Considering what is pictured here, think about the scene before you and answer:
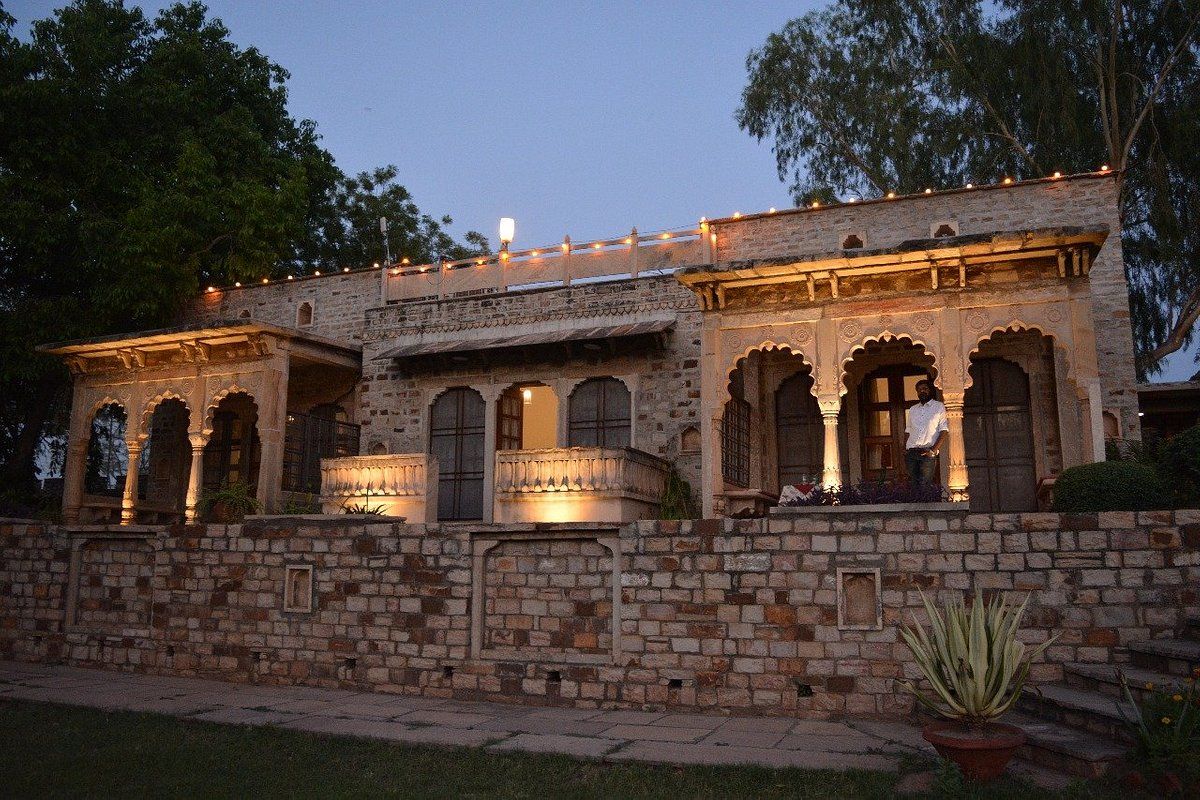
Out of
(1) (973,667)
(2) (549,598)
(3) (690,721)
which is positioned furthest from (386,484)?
(1) (973,667)

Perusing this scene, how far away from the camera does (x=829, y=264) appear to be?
1107cm

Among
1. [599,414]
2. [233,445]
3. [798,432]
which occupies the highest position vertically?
[599,414]

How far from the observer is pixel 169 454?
58.6 ft

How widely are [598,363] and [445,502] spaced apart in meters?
3.23

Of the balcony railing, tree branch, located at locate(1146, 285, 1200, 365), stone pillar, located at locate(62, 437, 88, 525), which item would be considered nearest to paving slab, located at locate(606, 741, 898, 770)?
the balcony railing

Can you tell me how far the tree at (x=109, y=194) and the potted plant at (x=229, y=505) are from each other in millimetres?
5478

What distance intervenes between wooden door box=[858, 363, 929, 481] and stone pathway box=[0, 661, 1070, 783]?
5.87 metres

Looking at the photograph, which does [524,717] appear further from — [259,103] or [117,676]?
[259,103]

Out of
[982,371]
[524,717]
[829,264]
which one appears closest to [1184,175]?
[982,371]

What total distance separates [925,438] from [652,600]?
3.49 m

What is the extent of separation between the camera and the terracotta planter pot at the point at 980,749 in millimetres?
5797

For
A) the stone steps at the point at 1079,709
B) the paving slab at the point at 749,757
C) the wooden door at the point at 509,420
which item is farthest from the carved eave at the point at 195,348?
the stone steps at the point at 1079,709

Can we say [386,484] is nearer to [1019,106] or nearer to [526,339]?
[526,339]

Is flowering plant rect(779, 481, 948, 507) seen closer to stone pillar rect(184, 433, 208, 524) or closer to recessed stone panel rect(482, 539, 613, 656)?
recessed stone panel rect(482, 539, 613, 656)
